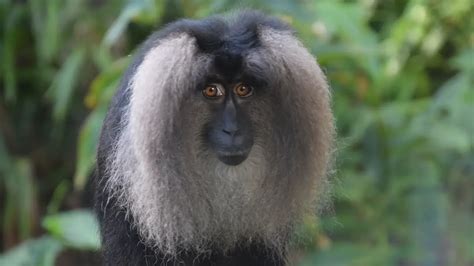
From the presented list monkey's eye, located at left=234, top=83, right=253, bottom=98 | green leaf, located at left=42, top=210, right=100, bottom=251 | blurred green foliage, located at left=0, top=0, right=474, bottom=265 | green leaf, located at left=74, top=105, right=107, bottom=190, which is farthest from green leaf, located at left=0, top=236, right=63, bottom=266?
monkey's eye, located at left=234, top=83, right=253, bottom=98

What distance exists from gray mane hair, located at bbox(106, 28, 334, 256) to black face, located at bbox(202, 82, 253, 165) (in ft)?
0.21

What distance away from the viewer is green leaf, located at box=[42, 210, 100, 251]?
18.4ft

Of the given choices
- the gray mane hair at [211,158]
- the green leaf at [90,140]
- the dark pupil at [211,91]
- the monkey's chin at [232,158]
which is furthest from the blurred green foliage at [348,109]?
the dark pupil at [211,91]

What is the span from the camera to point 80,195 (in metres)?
7.55

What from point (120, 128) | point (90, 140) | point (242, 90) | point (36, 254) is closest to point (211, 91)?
point (242, 90)

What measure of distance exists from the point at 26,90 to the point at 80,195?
0.87 m

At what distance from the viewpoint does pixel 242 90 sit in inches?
155

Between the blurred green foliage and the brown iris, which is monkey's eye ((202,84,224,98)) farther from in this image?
the blurred green foliage

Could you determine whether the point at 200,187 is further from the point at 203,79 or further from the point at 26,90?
the point at 26,90

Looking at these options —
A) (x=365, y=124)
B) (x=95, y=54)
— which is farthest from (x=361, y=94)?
(x=95, y=54)

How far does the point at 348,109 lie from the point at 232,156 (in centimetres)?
247

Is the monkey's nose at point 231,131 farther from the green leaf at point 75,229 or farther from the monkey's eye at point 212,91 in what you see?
the green leaf at point 75,229

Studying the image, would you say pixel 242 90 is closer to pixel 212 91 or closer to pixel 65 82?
pixel 212 91

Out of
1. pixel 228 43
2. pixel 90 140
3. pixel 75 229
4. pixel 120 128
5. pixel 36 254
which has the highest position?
pixel 228 43
